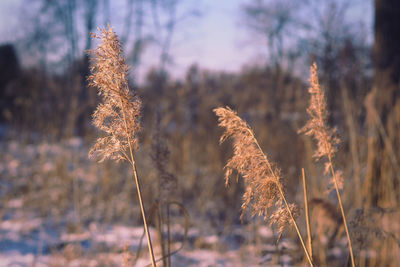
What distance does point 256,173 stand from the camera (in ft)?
2.07

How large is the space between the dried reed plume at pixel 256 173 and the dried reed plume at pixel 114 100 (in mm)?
171

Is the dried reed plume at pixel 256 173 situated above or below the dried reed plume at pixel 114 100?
below

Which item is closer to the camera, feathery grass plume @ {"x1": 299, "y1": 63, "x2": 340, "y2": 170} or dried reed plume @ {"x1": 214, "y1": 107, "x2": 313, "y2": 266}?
dried reed plume @ {"x1": 214, "y1": 107, "x2": 313, "y2": 266}

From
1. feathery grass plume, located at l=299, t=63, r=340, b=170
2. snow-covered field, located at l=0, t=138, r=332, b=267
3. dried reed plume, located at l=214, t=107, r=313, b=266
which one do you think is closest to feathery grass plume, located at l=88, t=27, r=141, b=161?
dried reed plume, located at l=214, t=107, r=313, b=266

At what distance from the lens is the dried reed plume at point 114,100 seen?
584 mm

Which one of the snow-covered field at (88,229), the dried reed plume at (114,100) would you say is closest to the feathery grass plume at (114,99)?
the dried reed plume at (114,100)

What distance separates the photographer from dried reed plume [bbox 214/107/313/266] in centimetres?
61

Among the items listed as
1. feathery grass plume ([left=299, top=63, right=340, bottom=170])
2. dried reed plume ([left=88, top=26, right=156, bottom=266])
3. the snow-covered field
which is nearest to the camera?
dried reed plume ([left=88, top=26, right=156, bottom=266])

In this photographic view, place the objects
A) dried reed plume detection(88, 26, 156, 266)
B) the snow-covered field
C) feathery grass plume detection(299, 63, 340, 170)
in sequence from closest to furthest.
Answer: dried reed plume detection(88, 26, 156, 266) → feathery grass plume detection(299, 63, 340, 170) → the snow-covered field

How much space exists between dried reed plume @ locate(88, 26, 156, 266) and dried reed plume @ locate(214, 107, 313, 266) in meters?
0.17

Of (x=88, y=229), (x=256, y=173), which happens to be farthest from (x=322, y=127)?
(x=88, y=229)

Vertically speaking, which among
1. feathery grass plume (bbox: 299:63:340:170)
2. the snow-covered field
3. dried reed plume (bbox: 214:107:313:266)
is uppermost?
feathery grass plume (bbox: 299:63:340:170)

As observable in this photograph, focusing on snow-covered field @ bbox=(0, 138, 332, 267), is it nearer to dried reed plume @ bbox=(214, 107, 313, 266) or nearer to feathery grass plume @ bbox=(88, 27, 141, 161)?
dried reed plume @ bbox=(214, 107, 313, 266)

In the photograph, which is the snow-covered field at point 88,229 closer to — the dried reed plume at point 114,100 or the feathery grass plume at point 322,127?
the feathery grass plume at point 322,127
